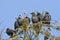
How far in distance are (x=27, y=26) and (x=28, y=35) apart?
0.65 meters

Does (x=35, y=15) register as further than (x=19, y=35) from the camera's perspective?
Yes

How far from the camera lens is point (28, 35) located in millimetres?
23844

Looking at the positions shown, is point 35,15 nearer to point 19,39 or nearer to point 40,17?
point 40,17

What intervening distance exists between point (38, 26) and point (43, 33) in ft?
1.67

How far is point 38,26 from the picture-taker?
24234mm

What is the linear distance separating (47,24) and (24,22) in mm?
1510

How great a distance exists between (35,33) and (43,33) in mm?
458

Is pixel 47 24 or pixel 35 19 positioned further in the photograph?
pixel 35 19

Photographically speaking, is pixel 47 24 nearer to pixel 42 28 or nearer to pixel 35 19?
pixel 42 28

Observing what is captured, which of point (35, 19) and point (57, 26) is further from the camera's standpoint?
point (35, 19)

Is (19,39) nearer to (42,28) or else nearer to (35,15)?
(42,28)

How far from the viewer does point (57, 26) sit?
23453mm

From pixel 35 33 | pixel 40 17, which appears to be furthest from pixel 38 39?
pixel 40 17

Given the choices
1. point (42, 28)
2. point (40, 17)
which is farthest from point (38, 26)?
point (40, 17)
